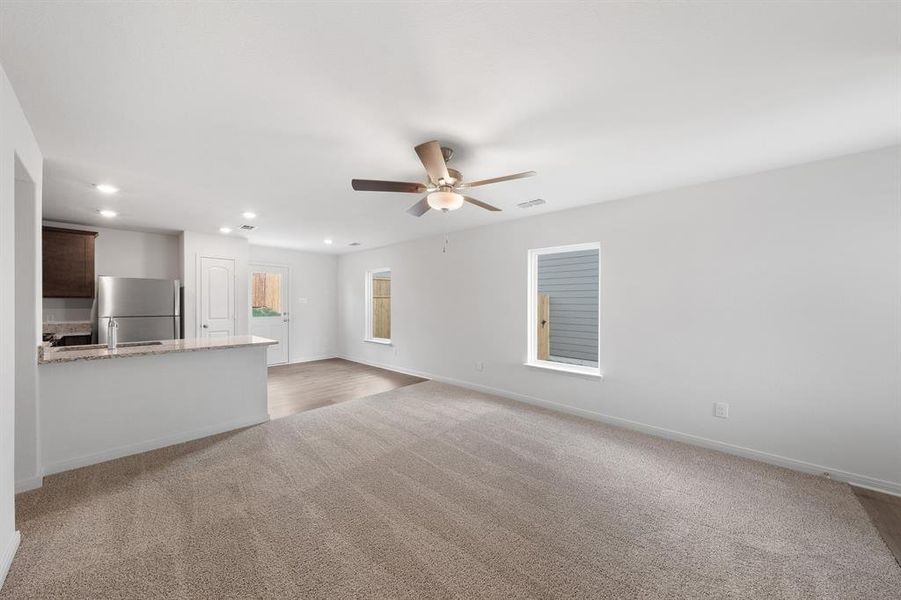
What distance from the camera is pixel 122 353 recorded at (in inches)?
114

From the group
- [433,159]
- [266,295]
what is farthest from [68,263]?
[433,159]

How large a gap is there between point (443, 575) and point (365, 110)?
8.01ft

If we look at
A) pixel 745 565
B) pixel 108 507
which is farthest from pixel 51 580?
pixel 745 565

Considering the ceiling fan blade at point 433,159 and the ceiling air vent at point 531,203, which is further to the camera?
the ceiling air vent at point 531,203

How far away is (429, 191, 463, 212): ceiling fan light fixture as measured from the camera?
2572 millimetres

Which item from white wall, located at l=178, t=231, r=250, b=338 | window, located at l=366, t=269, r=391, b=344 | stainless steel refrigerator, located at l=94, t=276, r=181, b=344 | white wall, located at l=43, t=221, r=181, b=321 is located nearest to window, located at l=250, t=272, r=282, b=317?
white wall, located at l=178, t=231, r=250, b=338

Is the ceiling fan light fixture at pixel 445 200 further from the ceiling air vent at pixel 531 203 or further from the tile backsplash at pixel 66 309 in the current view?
the tile backsplash at pixel 66 309

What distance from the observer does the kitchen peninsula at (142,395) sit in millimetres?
2703

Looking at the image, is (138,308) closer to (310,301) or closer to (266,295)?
(266,295)

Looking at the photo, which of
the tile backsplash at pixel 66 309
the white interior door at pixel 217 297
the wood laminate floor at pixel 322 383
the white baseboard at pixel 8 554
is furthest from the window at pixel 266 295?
the white baseboard at pixel 8 554

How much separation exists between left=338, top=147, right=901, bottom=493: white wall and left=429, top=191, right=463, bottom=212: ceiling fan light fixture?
6.19 feet

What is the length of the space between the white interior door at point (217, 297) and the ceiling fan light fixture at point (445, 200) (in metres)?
4.85

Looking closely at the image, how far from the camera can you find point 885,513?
2.28 m

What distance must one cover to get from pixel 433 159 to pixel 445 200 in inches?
13.5
